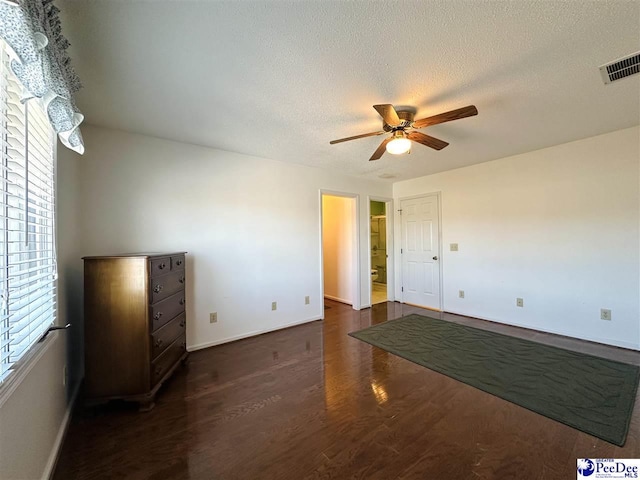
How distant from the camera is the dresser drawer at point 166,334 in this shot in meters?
2.01

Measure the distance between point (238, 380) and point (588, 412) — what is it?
8.81 feet

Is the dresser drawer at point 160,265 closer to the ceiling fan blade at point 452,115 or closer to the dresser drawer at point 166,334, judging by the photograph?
the dresser drawer at point 166,334

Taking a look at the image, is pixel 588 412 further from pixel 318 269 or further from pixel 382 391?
pixel 318 269

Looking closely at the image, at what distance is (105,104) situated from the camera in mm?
2072

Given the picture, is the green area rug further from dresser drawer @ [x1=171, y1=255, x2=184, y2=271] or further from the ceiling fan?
dresser drawer @ [x1=171, y1=255, x2=184, y2=271]

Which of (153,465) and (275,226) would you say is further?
(275,226)

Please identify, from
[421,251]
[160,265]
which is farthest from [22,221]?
[421,251]

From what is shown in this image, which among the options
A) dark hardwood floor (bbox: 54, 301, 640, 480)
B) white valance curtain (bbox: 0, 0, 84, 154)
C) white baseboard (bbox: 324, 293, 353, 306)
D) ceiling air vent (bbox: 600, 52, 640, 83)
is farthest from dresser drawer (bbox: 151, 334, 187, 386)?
ceiling air vent (bbox: 600, 52, 640, 83)

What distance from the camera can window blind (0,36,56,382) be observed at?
991 mm

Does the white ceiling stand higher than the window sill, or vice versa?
the white ceiling

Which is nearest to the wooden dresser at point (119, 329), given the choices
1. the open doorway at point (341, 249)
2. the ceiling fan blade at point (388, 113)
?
the ceiling fan blade at point (388, 113)

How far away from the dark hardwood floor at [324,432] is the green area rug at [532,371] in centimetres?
12

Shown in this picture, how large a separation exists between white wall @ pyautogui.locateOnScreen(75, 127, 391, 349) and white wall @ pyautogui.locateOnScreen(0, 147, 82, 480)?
0.96 ft

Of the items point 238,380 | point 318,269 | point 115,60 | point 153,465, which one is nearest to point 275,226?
point 318,269
